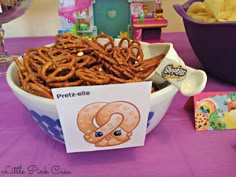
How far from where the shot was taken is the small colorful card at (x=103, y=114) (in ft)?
1.20

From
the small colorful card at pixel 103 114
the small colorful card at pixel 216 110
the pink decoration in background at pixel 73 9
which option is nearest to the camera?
the small colorful card at pixel 103 114

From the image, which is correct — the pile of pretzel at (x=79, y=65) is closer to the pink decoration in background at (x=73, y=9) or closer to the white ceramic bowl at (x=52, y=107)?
the white ceramic bowl at (x=52, y=107)

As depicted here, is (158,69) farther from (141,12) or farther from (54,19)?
(54,19)

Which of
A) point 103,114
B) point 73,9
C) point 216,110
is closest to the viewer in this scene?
point 103,114

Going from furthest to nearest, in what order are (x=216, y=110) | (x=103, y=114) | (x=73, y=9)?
1. (x=73, y=9)
2. (x=216, y=110)
3. (x=103, y=114)

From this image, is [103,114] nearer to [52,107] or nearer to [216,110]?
[52,107]

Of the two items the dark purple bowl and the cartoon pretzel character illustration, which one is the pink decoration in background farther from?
the cartoon pretzel character illustration

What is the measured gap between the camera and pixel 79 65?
1.44 feet

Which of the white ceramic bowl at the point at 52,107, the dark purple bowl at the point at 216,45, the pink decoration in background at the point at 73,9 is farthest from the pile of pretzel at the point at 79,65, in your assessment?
the pink decoration in background at the point at 73,9

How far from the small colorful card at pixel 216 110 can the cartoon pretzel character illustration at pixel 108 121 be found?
0.14 m

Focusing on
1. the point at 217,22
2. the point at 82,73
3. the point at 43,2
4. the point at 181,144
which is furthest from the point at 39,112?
the point at 43,2

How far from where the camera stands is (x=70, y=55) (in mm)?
458

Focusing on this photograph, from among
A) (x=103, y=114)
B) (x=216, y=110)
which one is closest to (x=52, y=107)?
(x=103, y=114)

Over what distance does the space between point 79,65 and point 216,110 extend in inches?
8.0
